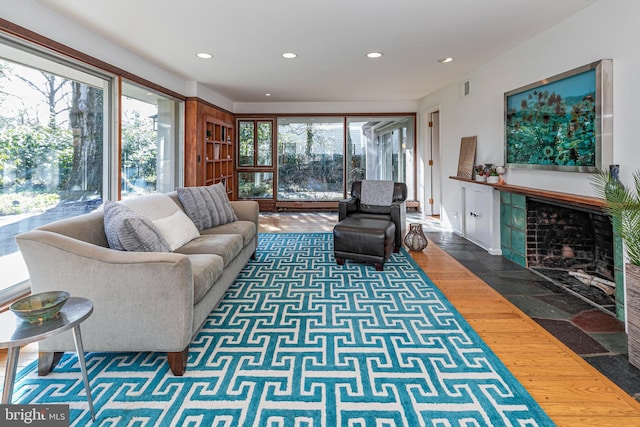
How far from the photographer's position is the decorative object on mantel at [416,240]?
4.36 meters

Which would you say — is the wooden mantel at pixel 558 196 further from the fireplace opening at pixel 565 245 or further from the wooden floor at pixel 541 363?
the wooden floor at pixel 541 363

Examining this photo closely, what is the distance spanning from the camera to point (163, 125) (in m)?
5.23

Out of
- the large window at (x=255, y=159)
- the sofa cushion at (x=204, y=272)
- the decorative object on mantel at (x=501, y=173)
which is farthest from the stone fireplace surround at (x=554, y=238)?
the large window at (x=255, y=159)

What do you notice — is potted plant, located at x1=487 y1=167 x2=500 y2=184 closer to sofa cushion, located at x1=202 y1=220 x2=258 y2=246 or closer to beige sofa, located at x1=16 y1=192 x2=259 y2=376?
sofa cushion, located at x1=202 y1=220 x2=258 y2=246

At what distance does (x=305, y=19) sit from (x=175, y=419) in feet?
10.3

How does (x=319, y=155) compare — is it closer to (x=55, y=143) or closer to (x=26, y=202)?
(x=55, y=143)

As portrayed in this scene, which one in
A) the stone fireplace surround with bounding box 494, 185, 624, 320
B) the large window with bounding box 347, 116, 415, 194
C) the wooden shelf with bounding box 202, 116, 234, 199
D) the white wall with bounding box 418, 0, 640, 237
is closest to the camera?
the white wall with bounding box 418, 0, 640, 237

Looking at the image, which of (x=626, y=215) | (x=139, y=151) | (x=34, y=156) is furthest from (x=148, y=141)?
(x=626, y=215)

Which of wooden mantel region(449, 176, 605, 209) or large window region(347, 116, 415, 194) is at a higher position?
large window region(347, 116, 415, 194)

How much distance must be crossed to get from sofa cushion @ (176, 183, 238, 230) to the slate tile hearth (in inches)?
105

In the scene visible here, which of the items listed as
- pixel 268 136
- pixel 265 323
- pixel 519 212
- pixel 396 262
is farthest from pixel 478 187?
pixel 268 136

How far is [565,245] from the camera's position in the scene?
3.71 meters

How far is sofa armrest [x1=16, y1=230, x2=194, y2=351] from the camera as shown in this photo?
176 cm

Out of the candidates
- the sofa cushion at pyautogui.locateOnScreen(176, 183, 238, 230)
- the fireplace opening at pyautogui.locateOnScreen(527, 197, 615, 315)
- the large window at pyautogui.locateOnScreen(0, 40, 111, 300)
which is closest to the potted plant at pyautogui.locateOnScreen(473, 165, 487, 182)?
the fireplace opening at pyautogui.locateOnScreen(527, 197, 615, 315)
